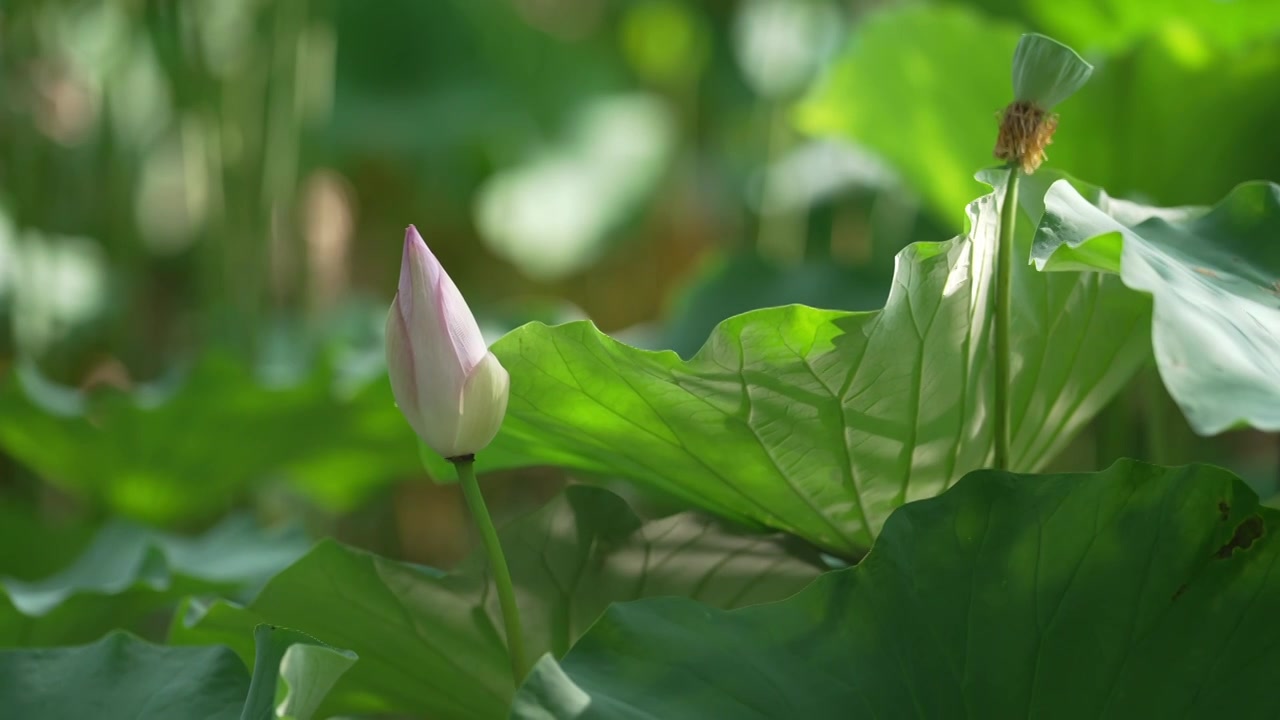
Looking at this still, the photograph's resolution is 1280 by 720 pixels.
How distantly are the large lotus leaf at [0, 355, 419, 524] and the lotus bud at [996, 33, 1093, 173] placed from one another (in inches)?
24.9

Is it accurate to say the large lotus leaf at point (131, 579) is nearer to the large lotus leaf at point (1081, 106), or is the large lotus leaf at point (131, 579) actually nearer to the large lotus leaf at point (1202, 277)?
the large lotus leaf at point (1202, 277)

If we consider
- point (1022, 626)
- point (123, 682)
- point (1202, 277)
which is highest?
point (1202, 277)

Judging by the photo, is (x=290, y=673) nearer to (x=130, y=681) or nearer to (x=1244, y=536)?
(x=130, y=681)

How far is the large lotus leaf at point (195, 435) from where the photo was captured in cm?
99

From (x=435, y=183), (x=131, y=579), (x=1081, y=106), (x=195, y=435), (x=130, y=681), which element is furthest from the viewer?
(x=435, y=183)

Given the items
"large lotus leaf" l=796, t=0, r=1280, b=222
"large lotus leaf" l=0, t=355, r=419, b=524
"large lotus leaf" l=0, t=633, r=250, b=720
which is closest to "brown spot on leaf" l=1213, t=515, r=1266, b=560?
"large lotus leaf" l=0, t=633, r=250, b=720

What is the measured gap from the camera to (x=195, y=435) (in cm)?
106

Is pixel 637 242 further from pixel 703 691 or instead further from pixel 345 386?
pixel 703 691

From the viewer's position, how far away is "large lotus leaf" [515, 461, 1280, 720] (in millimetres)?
415

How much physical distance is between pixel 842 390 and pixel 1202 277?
0.42 ft

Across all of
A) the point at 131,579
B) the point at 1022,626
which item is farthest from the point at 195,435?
the point at 1022,626

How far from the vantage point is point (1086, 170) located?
3.15ft

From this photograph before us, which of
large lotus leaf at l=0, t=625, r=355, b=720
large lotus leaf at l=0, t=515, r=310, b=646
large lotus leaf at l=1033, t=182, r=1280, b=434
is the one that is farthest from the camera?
large lotus leaf at l=0, t=515, r=310, b=646

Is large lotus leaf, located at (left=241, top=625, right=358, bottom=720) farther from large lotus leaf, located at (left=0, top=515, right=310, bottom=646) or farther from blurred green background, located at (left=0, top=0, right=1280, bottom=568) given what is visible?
blurred green background, located at (left=0, top=0, right=1280, bottom=568)
